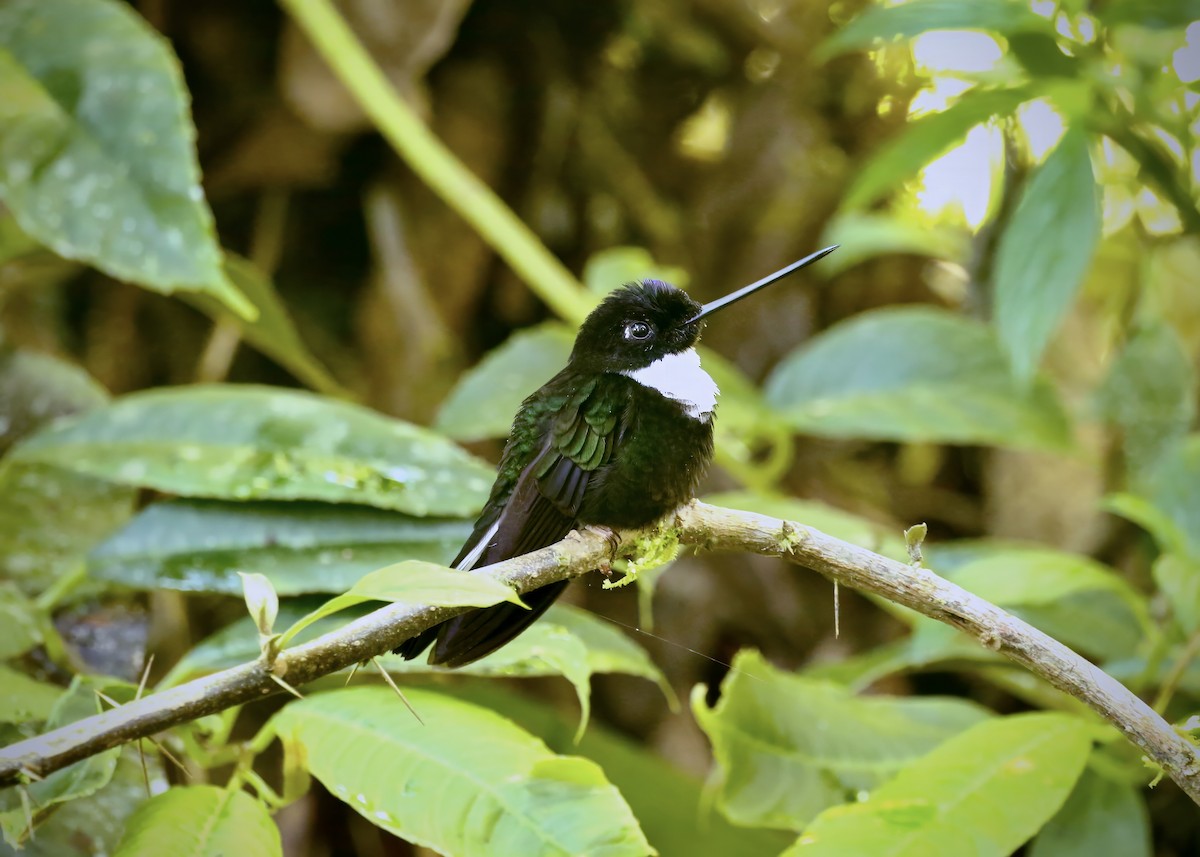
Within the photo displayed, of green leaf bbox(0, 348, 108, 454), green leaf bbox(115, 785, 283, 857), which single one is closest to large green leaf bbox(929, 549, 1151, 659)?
green leaf bbox(115, 785, 283, 857)

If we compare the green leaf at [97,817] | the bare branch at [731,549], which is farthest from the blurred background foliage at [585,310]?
the bare branch at [731,549]

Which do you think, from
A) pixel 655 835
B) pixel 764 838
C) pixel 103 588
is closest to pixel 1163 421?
pixel 764 838

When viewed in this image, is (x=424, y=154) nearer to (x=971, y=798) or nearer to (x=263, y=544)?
(x=263, y=544)

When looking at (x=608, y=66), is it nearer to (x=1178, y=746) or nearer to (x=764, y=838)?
(x=764, y=838)

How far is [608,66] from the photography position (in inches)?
89.2

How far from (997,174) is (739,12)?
831 millimetres

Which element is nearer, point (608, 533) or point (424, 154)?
point (608, 533)

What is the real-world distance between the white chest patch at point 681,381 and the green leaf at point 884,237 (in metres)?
1.00

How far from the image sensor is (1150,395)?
1.68m

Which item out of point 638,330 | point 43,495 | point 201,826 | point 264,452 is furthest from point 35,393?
point 638,330

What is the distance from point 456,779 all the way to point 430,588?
0.31 metres

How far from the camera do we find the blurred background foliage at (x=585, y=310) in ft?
3.73

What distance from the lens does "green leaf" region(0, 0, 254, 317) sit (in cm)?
120

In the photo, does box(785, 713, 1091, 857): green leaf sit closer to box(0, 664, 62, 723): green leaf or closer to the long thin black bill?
the long thin black bill
